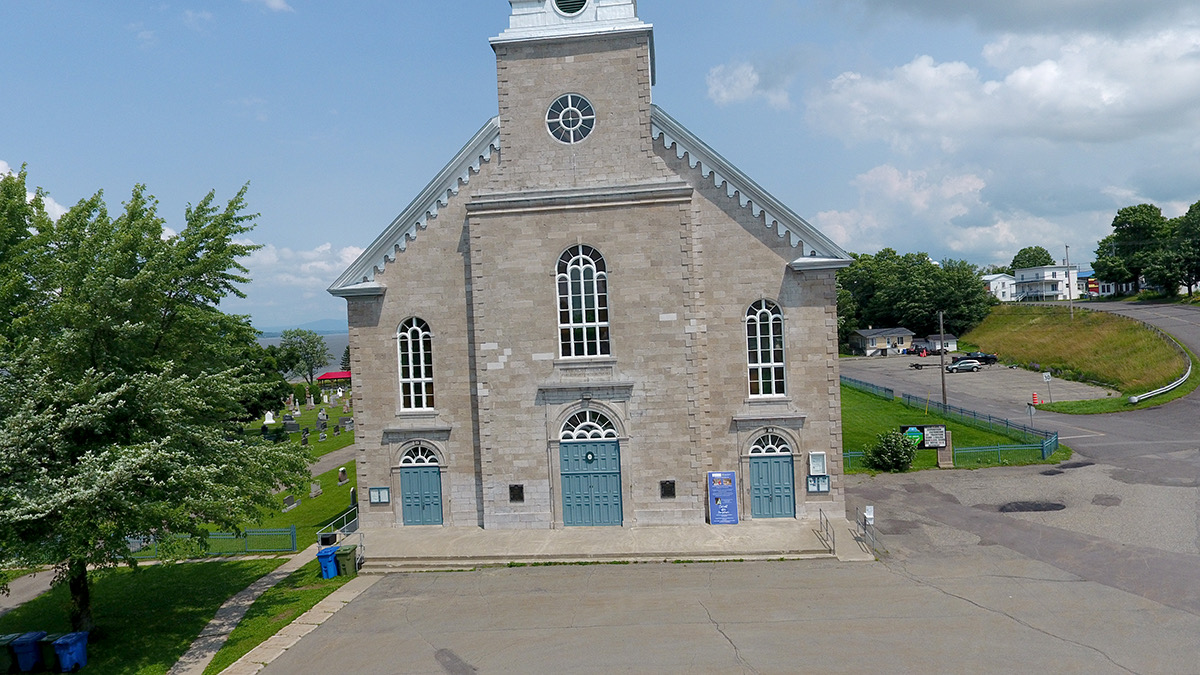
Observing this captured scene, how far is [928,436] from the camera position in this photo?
32.5 m

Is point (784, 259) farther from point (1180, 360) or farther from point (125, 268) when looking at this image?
point (1180, 360)

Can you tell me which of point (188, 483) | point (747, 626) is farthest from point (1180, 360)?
point (188, 483)

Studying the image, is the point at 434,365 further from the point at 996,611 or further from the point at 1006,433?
the point at 1006,433

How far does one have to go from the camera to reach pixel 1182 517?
22453 millimetres

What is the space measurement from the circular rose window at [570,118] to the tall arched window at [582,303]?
393 centimetres

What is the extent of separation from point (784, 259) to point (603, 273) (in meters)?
6.10

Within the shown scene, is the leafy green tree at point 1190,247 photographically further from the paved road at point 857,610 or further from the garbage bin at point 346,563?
the garbage bin at point 346,563

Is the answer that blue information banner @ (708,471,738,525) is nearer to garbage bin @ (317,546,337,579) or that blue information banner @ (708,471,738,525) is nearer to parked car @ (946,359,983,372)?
garbage bin @ (317,546,337,579)

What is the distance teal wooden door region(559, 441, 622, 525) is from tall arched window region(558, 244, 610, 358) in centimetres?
323

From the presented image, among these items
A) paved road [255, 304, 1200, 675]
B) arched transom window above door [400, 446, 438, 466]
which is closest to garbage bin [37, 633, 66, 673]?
paved road [255, 304, 1200, 675]

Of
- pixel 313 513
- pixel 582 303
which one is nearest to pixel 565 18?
pixel 582 303

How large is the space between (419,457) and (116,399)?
33.8 feet

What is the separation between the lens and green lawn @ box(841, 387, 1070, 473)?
32062 mm

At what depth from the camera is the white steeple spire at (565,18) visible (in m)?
23.5
